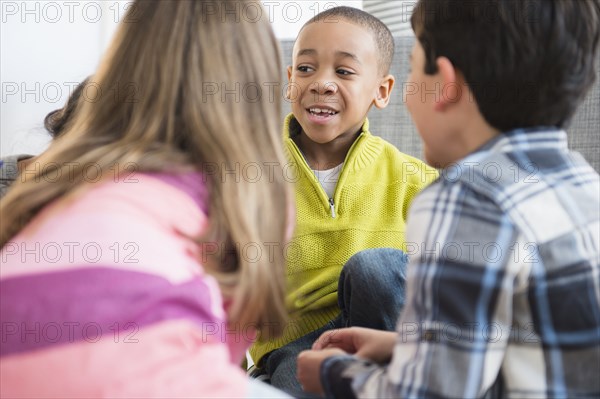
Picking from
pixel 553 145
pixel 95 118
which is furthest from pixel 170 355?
pixel 553 145

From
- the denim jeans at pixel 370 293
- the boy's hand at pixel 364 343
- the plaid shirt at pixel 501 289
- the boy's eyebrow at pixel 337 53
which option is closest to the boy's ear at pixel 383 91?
the boy's eyebrow at pixel 337 53

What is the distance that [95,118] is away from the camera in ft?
2.86

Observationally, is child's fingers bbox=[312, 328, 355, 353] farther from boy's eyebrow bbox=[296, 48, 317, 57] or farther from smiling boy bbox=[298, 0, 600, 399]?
boy's eyebrow bbox=[296, 48, 317, 57]

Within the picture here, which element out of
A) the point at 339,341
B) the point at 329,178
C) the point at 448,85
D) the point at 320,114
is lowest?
the point at 339,341

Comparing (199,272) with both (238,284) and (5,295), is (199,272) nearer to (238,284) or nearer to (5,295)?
(238,284)

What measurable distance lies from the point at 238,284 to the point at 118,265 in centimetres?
15

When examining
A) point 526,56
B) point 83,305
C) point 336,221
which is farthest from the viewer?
point 336,221

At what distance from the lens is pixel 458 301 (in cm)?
72

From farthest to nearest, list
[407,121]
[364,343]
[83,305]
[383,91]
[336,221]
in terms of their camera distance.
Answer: [407,121] → [383,91] → [336,221] → [364,343] → [83,305]

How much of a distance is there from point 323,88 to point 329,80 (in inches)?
0.9

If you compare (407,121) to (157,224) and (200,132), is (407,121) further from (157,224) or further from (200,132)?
(157,224)

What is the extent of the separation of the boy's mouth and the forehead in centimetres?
11

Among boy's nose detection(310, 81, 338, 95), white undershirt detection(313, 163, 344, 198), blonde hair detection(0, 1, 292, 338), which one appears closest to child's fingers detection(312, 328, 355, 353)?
blonde hair detection(0, 1, 292, 338)

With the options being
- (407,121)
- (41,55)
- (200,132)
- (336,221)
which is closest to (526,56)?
(200,132)
